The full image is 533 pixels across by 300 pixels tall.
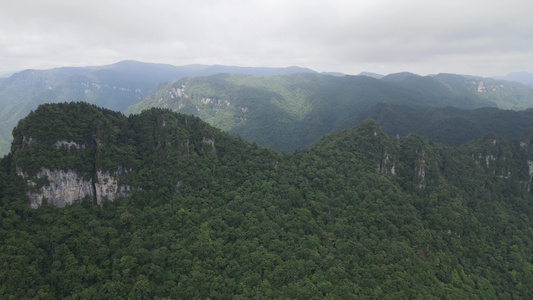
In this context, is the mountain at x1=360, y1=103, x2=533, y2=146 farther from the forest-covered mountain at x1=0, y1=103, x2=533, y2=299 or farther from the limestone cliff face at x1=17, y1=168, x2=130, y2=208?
the limestone cliff face at x1=17, y1=168, x2=130, y2=208

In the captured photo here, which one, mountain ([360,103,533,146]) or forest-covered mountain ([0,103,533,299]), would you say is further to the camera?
mountain ([360,103,533,146])

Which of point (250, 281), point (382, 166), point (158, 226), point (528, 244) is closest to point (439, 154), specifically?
point (382, 166)

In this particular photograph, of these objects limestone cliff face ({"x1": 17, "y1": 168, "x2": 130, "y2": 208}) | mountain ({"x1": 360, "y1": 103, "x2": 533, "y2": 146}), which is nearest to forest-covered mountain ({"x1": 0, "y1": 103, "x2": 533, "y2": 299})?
limestone cliff face ({"x1": 17, "y1": 168, "x2": 130, "y2": 208})

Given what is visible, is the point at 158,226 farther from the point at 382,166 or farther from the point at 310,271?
the point at 382,166

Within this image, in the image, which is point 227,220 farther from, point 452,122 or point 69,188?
point 452,122

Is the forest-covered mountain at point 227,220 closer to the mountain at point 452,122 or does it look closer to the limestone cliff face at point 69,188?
the limestone cliff face at point 69,188

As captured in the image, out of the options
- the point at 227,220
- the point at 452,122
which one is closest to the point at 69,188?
the point at 227,220
